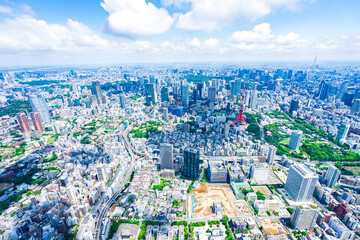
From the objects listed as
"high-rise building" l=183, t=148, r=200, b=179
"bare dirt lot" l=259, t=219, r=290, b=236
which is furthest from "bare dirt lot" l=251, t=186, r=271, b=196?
"high-rise building" l=183, t=148, r=200, b=179

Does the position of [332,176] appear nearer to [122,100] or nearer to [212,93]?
[212,93]

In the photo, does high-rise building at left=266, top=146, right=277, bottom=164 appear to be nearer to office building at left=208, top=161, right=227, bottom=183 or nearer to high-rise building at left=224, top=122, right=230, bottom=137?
office building at left=208, top=161, right=227, bottom=183

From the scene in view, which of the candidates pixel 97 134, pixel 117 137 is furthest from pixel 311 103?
pixel 97 134

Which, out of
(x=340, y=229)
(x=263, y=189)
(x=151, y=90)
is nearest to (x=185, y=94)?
(x=151, y=90)

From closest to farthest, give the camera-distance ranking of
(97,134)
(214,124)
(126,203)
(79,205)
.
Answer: (79,205)
(126,203)
(97,134)
(214,124)

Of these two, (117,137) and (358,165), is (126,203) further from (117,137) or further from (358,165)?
(358,165)

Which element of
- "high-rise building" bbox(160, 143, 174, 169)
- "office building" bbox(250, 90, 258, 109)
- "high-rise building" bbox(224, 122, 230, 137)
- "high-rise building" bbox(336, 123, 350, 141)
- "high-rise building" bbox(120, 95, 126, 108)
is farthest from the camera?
"high-rise building" bbox(120, 95, 126, 108)

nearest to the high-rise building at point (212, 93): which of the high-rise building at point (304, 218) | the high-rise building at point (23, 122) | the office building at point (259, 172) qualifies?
the office building at point (259, 172)
